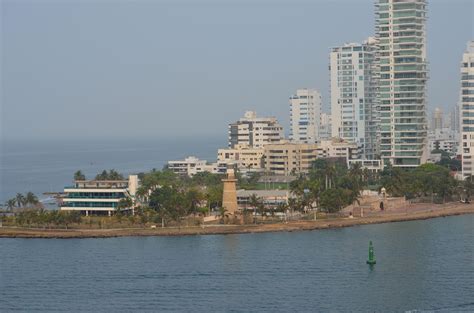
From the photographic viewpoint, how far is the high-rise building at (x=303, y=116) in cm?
10819

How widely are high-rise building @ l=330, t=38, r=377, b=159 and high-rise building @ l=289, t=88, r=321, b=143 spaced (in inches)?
262

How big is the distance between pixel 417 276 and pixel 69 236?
18.4 metres

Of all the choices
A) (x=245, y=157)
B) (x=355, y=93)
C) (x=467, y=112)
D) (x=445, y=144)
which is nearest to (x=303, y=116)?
(x=355, y=93)

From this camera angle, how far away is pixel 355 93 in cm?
9994

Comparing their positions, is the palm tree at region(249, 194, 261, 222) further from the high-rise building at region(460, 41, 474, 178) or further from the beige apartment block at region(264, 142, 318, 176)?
the beige apartment block at region(264, 142, 318, 176)

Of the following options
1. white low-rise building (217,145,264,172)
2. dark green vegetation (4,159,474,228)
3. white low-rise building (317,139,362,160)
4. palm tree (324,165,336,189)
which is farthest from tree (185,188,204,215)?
white low-rise building (317,139,362,160)

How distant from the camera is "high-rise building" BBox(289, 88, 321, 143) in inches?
4259

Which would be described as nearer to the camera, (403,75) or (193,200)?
(193,200)

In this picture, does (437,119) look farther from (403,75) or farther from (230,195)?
(230,195)

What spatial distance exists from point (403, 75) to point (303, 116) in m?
31.1

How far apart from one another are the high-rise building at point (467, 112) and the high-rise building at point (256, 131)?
75.0ft

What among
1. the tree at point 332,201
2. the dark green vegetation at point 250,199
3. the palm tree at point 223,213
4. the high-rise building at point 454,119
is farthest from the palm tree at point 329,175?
the high-rise building at point 454,119

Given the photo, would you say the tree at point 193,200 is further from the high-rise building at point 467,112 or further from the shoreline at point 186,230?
the high-rise building at point 467,112

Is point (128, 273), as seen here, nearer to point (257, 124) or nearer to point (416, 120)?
point (416, 120)
